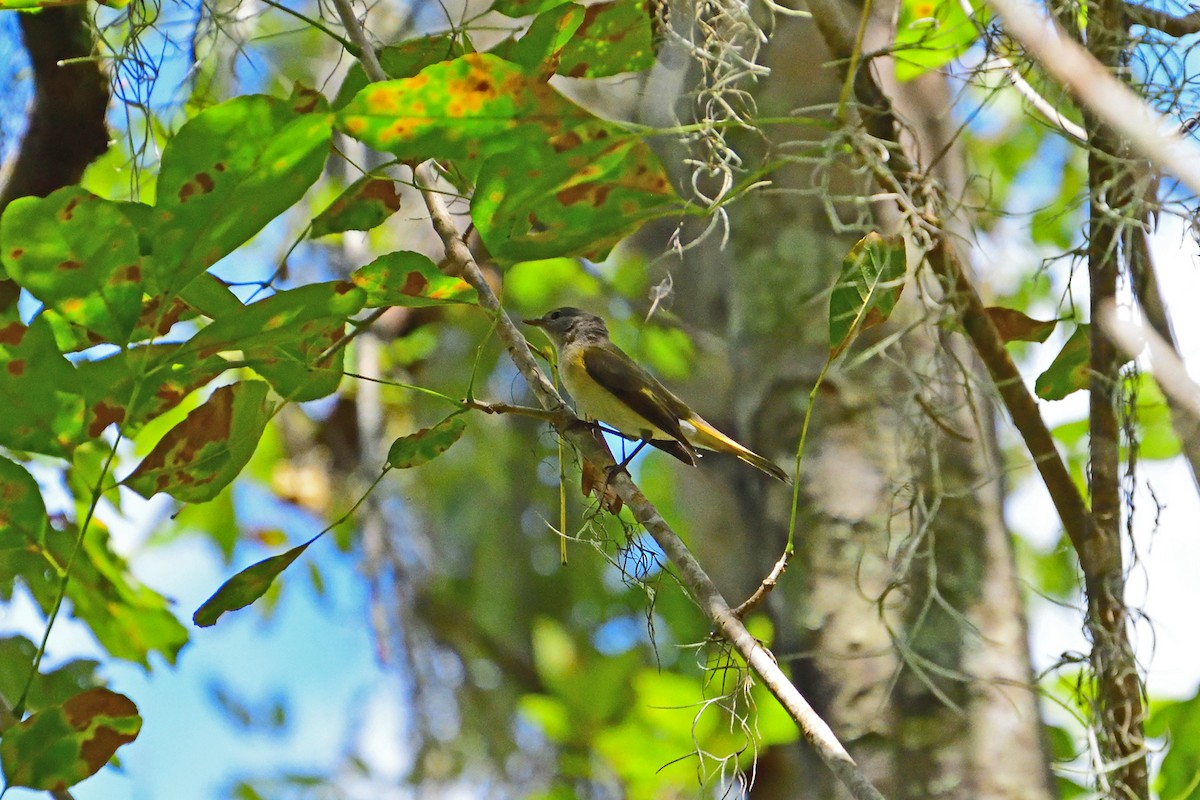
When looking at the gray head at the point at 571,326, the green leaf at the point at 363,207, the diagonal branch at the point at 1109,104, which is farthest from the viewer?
the gray head at the point at 571,326

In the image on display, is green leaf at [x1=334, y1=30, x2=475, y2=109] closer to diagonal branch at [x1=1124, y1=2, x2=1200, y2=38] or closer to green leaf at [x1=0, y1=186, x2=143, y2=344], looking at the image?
green leaf at [x1=0, y1=186, x2=143, y2=344]

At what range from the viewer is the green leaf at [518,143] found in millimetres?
931

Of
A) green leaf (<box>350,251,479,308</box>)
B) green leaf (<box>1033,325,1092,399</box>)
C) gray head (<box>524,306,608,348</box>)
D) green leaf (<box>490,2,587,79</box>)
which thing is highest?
gray head (<box>524,306,608,348</box>)

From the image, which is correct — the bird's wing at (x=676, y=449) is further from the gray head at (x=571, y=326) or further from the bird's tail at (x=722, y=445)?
the gray head at (x=571, y=326)

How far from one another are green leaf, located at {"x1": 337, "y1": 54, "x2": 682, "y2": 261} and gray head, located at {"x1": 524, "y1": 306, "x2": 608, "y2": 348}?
2.42 m

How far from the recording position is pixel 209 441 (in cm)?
123

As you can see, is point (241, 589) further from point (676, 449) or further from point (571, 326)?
point (571, 326)

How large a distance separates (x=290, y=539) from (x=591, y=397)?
2.57m

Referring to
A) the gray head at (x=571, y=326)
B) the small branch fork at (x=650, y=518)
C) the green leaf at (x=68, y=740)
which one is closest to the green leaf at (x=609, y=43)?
the small branch fork at (x=650, y=518)

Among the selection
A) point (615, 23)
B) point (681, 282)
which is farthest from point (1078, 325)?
point (681, 282)

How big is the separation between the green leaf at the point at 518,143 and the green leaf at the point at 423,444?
0.37 metres

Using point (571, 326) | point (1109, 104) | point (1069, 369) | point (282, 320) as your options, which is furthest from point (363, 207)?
point (571, 326)

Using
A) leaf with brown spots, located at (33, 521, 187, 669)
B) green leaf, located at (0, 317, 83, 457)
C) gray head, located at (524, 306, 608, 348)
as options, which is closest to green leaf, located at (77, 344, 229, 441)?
Answer: green leaf, located at (0, 317, 83, 457)

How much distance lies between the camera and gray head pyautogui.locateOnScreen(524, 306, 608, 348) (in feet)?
11.4
